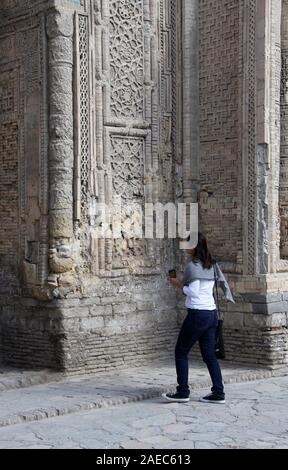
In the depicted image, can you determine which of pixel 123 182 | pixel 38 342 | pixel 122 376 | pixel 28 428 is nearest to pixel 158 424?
pixel 28 428

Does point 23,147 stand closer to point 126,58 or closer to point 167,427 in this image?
point 126,58

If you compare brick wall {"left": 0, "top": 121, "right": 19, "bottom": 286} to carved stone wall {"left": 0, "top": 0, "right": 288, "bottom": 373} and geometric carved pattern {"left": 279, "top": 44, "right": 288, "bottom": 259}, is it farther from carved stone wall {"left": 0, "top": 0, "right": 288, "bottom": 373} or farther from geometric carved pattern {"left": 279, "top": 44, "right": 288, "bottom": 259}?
geometric carved pattern {"left": 279, "top": 44, "right": 288, "bottom": 259}

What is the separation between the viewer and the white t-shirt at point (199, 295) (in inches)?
279

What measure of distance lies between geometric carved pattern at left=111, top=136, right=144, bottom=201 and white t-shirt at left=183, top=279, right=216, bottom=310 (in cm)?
233

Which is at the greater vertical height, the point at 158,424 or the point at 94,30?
the point at 94,30

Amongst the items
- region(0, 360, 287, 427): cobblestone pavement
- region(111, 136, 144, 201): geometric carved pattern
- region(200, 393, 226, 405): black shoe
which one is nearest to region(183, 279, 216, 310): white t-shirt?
region(200, 393, 226, 405): black shoe

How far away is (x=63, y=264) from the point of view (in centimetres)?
854

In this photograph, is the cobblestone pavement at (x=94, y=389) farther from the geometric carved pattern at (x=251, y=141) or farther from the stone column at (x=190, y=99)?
the stone column at (x=190, y=99)

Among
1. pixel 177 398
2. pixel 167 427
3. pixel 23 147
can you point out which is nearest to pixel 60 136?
pixel 23 147

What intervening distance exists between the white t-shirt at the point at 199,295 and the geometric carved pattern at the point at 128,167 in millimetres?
2334

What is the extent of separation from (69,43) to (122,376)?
12.1 feet
